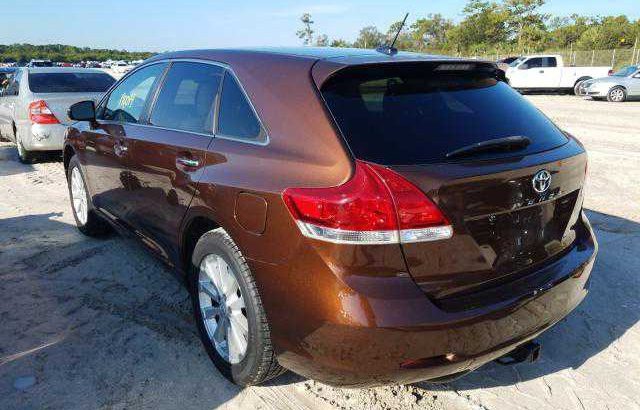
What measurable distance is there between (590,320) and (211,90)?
9.12ft

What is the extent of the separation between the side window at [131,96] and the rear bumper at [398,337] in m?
2.20

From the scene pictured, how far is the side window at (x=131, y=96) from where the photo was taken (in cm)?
366

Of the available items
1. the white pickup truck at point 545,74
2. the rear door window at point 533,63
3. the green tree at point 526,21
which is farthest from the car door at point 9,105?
the green tree at point 526,21

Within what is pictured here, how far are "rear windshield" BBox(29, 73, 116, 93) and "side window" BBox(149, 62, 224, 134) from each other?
19.9 feet

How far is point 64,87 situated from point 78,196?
441 cm

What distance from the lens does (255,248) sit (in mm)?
2305

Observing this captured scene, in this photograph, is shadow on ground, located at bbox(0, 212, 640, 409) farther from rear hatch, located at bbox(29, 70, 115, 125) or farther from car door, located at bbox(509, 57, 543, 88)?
car door, located at bbox(509, 57, 543, 88)

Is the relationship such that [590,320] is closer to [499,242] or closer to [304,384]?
[499,242]

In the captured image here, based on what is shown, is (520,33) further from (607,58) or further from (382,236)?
(382,236)

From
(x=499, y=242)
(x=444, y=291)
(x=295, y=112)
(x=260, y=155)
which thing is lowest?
(x=444, y=291)

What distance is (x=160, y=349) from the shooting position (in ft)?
9.98

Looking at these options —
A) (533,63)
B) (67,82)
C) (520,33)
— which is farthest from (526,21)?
(67,82)

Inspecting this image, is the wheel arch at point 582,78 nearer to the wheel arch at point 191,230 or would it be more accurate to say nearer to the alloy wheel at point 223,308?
the wheel arch at point 191,230

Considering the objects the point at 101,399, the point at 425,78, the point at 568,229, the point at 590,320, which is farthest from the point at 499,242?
the point at 101,399
